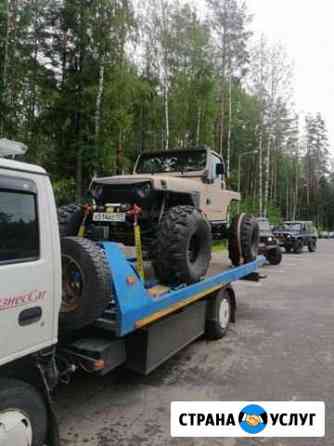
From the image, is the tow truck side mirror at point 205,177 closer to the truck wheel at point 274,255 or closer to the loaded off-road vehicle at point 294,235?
the truck wheel at point 274,255

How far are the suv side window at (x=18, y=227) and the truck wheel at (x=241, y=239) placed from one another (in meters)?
4.09

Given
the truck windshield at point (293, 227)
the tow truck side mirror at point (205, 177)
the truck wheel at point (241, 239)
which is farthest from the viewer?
the truck windshield at point (293, 227)

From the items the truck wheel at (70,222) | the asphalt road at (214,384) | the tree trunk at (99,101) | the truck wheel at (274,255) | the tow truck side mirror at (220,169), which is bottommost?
the asphalt road at (214,384)

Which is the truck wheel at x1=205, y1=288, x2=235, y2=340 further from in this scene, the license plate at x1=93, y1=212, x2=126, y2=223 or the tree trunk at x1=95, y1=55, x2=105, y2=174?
the tree trunk at x1=95, y1=55, x2=105, y2=174

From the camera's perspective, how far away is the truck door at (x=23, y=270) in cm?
199

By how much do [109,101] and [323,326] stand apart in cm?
1078

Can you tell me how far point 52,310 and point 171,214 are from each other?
1979 mm

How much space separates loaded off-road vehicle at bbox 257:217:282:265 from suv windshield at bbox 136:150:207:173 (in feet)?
25.7

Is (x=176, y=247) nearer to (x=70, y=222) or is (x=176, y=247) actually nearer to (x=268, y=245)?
(x=70, y=222)

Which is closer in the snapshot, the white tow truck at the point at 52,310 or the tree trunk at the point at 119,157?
the white tow truck at the point at 52,310

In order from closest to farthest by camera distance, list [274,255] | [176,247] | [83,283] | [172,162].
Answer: [83,283] → [176,247] → [172,162] → [274,255]

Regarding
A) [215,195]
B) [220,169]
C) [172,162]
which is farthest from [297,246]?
[172,162]

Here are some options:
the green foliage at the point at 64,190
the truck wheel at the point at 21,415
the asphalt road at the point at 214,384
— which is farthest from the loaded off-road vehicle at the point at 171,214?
the green foliage at the point at 64,190

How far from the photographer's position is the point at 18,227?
211 centimetres
